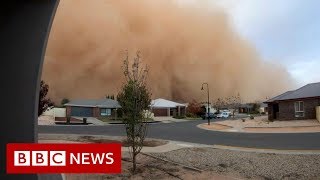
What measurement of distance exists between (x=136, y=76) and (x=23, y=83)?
531 cm

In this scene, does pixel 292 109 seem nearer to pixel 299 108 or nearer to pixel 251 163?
pixel 299 108

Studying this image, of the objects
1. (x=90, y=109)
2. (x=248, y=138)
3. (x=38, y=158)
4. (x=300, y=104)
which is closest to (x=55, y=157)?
(x=38, y=158)

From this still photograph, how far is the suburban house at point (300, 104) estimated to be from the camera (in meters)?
29.4

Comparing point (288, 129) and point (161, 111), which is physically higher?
point (161, 111)

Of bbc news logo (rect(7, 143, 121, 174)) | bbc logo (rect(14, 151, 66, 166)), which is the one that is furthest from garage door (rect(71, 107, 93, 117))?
bbc logo (rect(14, 151, 66, 166))

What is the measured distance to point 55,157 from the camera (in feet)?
17.0

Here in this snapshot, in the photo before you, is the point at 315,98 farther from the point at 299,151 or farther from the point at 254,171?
the point at 254,171

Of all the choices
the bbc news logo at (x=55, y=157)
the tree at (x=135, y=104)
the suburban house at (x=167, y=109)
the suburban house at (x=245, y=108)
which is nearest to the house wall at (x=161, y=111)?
the suburban house at (x=167, y=109)

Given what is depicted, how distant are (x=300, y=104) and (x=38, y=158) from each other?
28413 mm

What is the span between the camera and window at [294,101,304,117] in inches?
1194

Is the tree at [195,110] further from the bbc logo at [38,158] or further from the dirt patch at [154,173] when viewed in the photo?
the bbc logo at [38,158]

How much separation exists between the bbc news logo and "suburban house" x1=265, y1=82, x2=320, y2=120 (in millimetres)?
26188

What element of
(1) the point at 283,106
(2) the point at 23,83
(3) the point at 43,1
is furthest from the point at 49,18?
(1) the point at 283,106

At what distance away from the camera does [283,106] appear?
3189 centimetres
